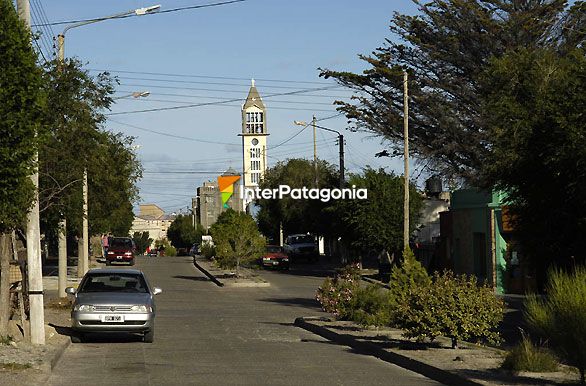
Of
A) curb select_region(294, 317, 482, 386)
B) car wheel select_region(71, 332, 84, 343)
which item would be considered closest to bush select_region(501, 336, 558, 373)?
curb select_region(294, 317, 482, 386)

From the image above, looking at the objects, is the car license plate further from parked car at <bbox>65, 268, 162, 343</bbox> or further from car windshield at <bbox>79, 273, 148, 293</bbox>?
car windshield at <bbox>79, 273, 148, 293</bbox>

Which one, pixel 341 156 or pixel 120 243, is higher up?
pixel 341 156

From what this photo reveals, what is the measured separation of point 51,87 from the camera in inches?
910

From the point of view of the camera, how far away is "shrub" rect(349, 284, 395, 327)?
2267 cm

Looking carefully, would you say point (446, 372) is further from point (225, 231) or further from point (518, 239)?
point (225, 231)

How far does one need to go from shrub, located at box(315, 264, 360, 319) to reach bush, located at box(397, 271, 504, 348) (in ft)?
24.8

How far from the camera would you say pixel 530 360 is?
13.7 meters

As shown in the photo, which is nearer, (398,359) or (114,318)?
(398,359)

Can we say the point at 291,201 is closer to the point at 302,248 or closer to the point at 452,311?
the point at 302,248

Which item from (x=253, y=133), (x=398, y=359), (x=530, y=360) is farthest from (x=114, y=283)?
(x=253, y=133)

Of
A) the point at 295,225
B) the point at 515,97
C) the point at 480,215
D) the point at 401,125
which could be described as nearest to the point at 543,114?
the point at 515,97

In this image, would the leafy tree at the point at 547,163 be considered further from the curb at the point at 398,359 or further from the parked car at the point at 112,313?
the parked car at the point at 112,313

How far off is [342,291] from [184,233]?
5349 inches

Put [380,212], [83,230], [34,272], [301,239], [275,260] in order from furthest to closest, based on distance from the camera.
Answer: [301,239] → [275,260] → [380,212] → [83,230] → [34,272]
